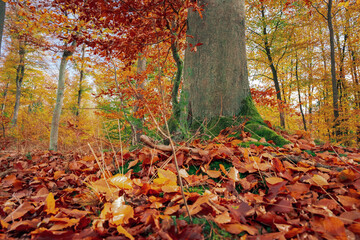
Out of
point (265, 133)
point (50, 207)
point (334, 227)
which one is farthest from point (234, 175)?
point (265, 133)

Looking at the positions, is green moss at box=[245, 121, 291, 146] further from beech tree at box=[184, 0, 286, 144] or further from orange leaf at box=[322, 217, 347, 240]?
orange leaf at box=[322, 217, 347, 240]

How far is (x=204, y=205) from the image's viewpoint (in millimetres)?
838

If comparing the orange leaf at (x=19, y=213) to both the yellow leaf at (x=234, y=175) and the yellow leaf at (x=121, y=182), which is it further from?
the yellow leaf at (x=234, y=175)

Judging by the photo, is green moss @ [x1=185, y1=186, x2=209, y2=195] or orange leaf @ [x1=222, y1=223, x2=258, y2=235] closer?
orange leaf @ [x1=222, y1=223, x2=258, y2=235]

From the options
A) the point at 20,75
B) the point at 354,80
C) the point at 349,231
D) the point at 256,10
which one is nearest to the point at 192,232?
the point at 349,231

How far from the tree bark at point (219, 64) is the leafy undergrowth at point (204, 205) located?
52.1 inches

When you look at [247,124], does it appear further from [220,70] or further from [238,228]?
[238,228]

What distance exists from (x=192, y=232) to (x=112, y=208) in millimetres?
404

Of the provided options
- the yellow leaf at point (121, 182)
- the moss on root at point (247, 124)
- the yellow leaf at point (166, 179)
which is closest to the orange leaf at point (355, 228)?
the yellow leaf at point (166, 179)

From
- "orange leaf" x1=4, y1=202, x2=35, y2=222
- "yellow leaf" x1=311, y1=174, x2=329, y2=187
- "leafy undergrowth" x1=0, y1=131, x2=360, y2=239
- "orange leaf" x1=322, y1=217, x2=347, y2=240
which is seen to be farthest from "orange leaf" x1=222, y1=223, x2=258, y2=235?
"orange leaf" x1=4, y1=202, x2=35, y2=222

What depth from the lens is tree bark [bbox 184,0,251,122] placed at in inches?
105

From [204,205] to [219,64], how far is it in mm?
2288

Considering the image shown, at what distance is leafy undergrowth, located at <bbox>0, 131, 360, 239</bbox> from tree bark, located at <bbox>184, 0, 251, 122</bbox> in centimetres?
132

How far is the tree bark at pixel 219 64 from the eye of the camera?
2668 millimetres
